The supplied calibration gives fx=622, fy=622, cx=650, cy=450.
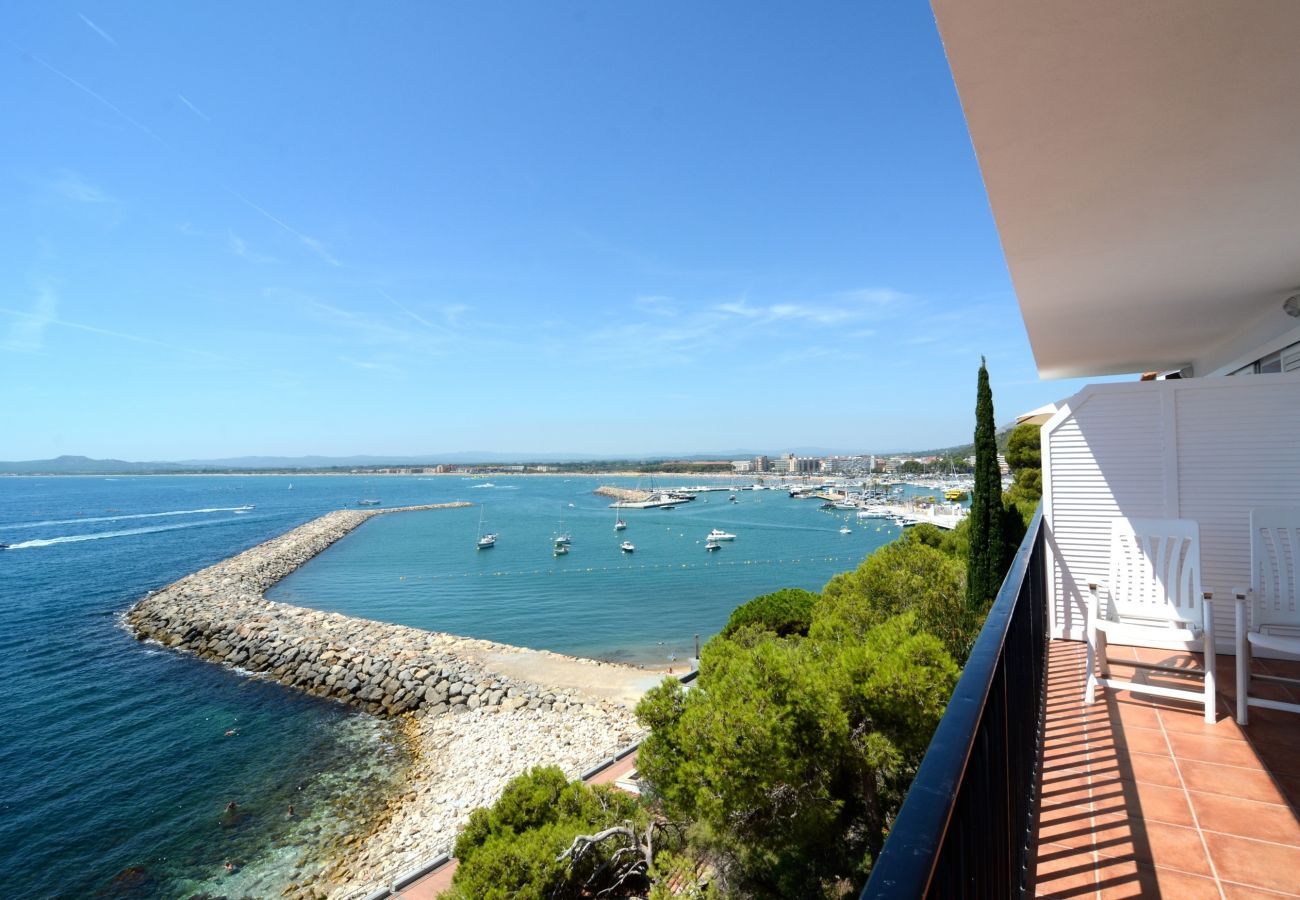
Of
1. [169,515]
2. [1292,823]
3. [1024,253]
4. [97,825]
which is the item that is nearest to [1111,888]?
[1292,823]

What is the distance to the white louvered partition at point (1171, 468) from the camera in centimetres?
393

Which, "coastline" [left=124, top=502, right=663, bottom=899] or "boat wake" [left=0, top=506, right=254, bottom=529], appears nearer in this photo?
"coastline" [left=124, top=502, right=663, bottom=899]

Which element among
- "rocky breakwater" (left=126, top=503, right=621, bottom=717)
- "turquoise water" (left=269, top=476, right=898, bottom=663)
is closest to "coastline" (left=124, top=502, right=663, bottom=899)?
"rocky breakwater" (left=126, top=503, right=621, bottom=717)

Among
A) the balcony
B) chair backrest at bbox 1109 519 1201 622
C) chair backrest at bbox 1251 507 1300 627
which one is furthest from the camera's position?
chair backrest at bbox 1109 519 1201 622

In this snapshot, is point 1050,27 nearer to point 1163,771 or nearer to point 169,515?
point 1163,771

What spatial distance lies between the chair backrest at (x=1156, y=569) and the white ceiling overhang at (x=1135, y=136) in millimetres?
1542

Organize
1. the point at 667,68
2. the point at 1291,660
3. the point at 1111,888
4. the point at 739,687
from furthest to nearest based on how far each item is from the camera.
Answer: the point at 667,68, the point at 739,687, the point at 1291,660, the point at 1111,888

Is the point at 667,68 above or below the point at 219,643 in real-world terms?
above

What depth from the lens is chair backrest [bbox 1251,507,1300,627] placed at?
3.29 m

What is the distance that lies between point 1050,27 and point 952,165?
7733mm

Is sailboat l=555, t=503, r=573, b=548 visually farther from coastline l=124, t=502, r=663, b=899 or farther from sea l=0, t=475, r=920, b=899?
coastline l=124, t=502, r=663, b=899

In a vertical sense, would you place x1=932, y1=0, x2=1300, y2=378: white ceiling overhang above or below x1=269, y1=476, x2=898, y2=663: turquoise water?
above

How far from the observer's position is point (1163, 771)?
2.61 meters

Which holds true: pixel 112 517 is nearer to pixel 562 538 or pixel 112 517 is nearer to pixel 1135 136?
pixel 562 538
